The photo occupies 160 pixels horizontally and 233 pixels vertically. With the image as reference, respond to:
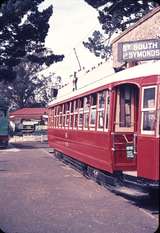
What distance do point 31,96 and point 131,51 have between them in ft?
242

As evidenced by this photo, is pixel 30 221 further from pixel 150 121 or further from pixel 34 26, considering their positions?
pixel 34 26

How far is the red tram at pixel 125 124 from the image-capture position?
940cm

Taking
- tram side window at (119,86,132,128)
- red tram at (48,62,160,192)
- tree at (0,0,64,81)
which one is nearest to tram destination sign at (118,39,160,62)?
red tram at (48,62,160,192)

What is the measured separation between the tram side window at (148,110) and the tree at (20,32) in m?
23.9

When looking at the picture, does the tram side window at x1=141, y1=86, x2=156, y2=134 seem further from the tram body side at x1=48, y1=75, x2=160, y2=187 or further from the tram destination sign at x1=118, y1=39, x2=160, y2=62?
the tram destination sign at x1=118, y1=39, x2=160, y2=62

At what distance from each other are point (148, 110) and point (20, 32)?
27.6 meters

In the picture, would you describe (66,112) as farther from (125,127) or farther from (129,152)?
(129,152)

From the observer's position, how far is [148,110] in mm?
9688

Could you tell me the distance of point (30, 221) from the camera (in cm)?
868

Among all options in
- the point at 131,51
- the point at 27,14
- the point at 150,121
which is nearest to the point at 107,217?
the point at 150,121

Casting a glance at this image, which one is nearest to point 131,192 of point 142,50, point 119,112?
point 119,112

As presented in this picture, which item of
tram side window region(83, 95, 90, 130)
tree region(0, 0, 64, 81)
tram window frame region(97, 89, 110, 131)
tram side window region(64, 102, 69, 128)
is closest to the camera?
tram window frame region(97, 89, 110, 131)

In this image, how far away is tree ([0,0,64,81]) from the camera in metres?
33.4

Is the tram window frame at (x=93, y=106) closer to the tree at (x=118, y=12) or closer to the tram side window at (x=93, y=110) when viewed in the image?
the tram side window at (x=93, y=110)
